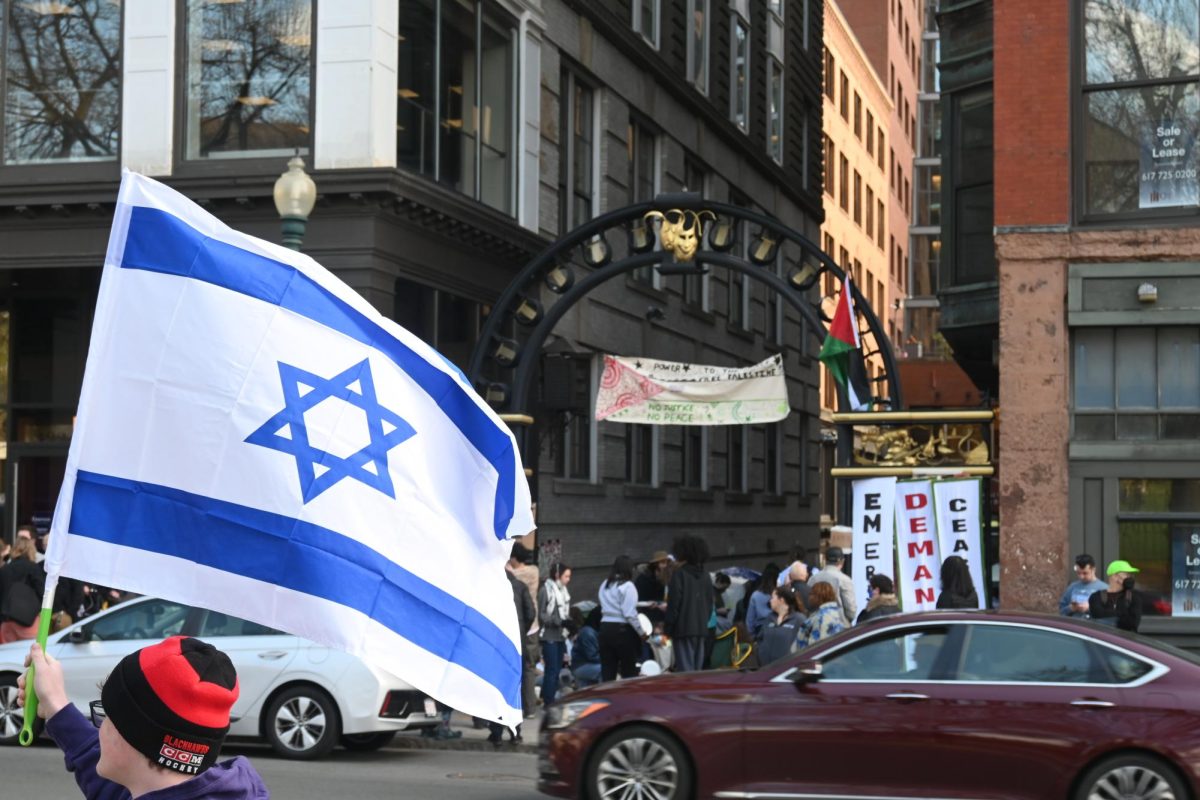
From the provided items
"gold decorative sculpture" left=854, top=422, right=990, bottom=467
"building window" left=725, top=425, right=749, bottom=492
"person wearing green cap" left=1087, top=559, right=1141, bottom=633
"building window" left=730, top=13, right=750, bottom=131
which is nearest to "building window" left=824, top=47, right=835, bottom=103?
"building window" left=730, top=13, right=750, bottom=131

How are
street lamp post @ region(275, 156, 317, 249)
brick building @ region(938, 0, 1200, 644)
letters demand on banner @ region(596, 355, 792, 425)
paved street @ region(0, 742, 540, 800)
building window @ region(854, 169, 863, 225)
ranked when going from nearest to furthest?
paved street @ region(0, 742, 540, 800)
street lamp post @ region(275, 156, 317, 249)
brick building @ region(938, 0, 1200, 644)
letters demand on banner @ region(596, 355, 792, 425)
building window @ region(854, 169, 863, 225)

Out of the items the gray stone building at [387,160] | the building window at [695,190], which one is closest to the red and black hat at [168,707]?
the gray stone building at [387,160]

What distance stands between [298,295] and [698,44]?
29937 millimetres

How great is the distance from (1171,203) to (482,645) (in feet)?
48.5

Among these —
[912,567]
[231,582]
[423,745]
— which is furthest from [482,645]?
[912,567]

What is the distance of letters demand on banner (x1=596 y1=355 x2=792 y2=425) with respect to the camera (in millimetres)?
21234

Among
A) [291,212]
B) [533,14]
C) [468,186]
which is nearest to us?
[291,212]

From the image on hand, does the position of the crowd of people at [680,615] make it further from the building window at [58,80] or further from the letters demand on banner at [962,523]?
the building window at [58,80]

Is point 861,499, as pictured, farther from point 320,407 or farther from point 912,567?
point 320,407

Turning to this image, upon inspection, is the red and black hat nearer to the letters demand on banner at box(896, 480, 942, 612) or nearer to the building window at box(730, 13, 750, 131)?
the letters demand on banner at box(896, 480, 942, 612)

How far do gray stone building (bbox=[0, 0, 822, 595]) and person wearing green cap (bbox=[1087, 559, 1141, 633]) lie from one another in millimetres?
8731

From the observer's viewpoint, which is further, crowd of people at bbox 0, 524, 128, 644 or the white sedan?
crowd of people at bbox 0, 524, 128, 644

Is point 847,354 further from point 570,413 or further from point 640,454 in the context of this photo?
point 640,454

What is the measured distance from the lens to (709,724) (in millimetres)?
11227
